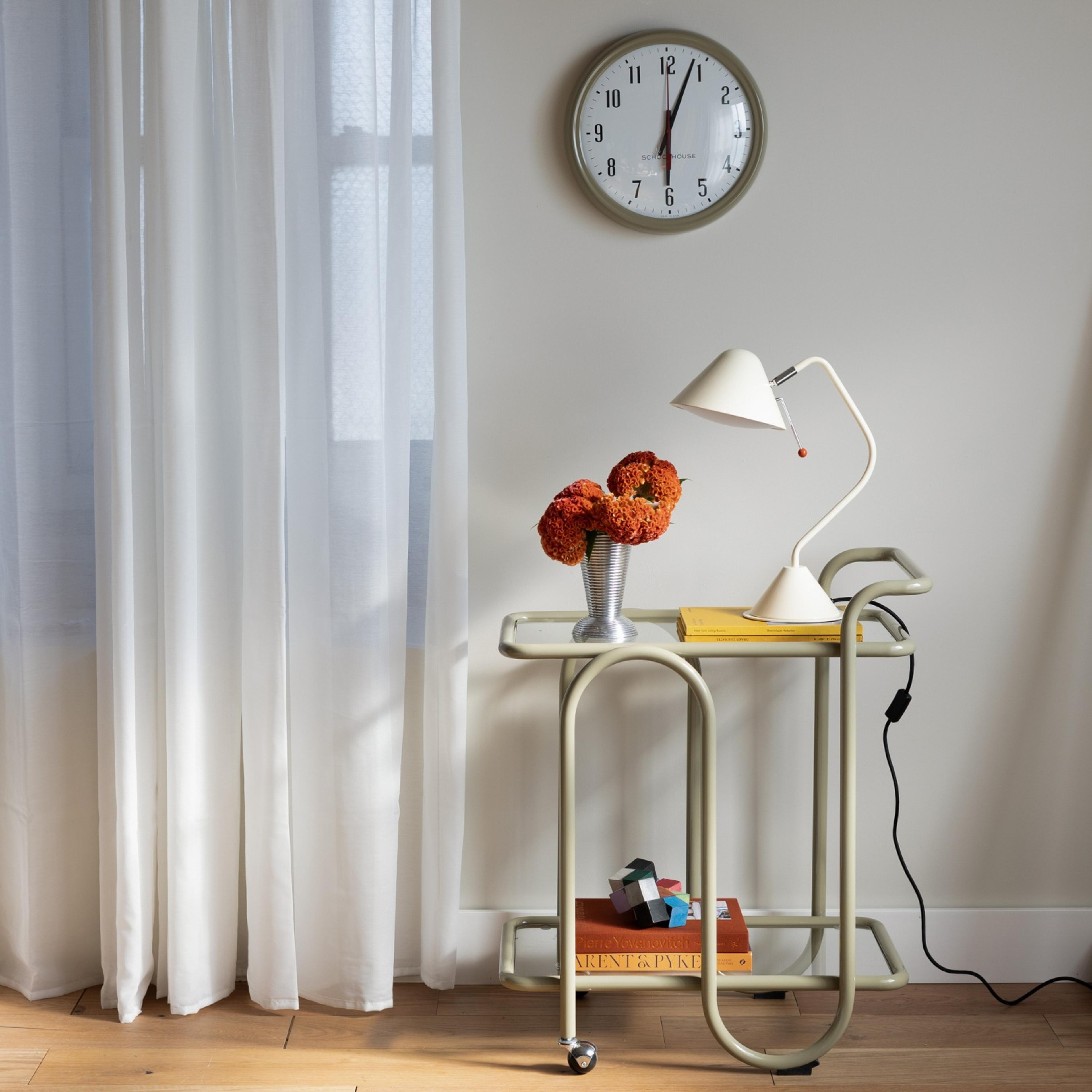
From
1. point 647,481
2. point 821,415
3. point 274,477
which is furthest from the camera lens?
point 821,415

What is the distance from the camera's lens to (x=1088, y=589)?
1869mm

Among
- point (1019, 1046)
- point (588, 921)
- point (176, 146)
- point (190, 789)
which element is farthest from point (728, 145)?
point (1019, 1046)

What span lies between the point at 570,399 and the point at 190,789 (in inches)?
38.0

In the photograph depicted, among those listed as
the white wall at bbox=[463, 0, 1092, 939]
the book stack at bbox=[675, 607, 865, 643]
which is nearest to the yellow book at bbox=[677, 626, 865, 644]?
the book stack at bbox=[675, 607, 865, 643]

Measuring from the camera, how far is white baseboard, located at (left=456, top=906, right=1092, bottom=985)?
1903 mm

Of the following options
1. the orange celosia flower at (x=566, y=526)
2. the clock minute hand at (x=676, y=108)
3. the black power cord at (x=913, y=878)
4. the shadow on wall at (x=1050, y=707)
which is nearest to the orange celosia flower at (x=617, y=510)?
the orange celosia flower at (x=566, y=526)

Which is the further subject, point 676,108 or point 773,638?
point 676,108

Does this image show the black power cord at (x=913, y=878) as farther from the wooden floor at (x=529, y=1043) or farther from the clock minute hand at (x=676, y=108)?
the clock minute hand at (x=676, y=108)

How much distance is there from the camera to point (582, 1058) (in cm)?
161

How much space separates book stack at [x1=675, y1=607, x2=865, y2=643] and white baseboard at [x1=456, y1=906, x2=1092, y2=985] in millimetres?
688

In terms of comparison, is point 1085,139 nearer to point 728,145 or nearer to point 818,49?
point 818,49

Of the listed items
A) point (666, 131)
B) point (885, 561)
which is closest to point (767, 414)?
point (885, 561)

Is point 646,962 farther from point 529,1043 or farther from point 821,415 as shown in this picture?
point 821,415

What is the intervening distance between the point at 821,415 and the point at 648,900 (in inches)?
35.6
